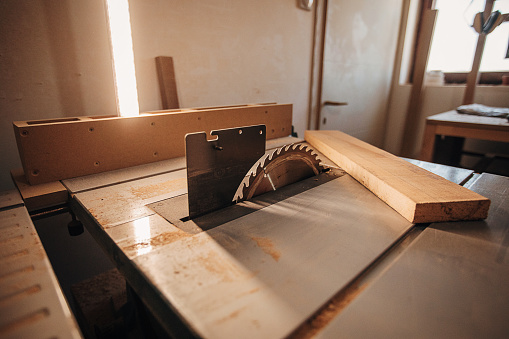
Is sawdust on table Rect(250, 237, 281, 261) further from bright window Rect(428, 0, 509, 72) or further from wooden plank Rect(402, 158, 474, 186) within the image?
bright window Rect(428, 0, 509, 72)

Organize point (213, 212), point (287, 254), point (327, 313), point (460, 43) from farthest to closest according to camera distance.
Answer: point (460, 43) < point (213, 212) < point (287, 254) < point (327, 313)

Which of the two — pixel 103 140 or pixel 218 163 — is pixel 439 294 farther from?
pixel 103 140

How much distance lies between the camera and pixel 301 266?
51cm

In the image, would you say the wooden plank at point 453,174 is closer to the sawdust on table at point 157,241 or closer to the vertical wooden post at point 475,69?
the sawdust on table at point 157,241

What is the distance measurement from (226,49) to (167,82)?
0.55 metres

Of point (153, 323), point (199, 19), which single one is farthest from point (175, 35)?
point (153, 323)

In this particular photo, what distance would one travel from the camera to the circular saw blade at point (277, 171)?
0.81m

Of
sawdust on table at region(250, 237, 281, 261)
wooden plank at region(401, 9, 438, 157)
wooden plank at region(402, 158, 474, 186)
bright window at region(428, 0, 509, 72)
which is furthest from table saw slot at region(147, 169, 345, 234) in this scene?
bright window at region(428, 0, 509, 72)

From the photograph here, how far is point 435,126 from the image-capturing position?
2311 millimetres

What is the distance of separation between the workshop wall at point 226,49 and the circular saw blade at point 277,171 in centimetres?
103

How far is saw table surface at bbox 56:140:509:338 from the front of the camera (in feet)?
1.34

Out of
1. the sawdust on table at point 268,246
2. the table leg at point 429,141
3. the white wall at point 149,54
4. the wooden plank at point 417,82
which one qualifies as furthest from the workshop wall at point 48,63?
the wooden plank at point 417,82

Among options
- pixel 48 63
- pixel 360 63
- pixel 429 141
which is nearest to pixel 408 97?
pixel 360 63

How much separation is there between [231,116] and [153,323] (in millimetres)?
910
